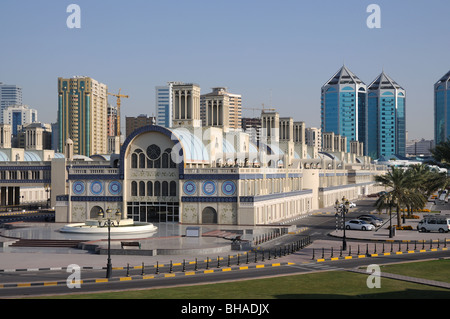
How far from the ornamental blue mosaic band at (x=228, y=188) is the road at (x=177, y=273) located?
25638mm

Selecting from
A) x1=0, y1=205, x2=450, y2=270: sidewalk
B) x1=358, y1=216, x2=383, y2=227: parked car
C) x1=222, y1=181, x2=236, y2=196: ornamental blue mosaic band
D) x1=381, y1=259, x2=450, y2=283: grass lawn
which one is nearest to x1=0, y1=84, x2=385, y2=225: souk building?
x1=222, y1=181, x2=236, y2=196: ornamental blue mosaic band

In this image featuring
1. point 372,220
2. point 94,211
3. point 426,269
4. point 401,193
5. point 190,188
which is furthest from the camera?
point 372,220

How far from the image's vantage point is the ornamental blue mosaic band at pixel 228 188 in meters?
82.5

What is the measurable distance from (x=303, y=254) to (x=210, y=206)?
28.5 m

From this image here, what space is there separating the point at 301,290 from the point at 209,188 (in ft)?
147

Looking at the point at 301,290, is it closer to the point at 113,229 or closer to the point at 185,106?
the point at 113,229

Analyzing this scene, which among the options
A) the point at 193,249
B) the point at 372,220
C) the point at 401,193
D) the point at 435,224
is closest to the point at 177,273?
the point at 193,249

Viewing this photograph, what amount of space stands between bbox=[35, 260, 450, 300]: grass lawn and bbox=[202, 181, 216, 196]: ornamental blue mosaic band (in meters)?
39.0

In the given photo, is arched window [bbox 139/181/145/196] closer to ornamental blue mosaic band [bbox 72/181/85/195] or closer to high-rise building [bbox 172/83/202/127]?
ornamental blue mosaic band [bbox 72/181/85/195]

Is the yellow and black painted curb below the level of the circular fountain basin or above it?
below

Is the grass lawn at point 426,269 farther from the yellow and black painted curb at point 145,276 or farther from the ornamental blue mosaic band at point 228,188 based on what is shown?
the ornamental blue mosaic band at point 228,188

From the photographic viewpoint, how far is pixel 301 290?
39.1 m

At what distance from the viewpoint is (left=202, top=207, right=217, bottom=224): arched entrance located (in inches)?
3287
